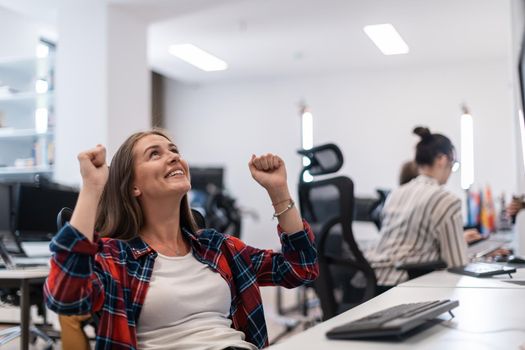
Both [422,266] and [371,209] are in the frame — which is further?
[371,209]

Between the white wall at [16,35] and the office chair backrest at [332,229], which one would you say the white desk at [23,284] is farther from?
the white wall at [16,35]

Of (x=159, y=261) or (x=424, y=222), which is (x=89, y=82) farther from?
(x=159, y=261)

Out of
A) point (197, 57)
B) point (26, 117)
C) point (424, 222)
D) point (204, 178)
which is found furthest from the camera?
point (197, 57)

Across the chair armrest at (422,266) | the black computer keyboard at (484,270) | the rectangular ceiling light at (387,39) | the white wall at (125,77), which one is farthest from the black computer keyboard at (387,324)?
the rectangular ceiling light at (387,39)

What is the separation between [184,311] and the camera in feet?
4.84

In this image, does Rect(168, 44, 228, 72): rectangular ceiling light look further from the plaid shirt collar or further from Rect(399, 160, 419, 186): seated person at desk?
the plaid shirt collar

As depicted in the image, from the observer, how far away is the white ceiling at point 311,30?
20.2 ft

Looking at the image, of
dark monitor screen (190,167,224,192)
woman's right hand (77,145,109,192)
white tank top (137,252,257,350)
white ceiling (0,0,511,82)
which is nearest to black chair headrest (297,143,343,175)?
white tank top (137,252,257,350)

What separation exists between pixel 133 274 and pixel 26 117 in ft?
13.3

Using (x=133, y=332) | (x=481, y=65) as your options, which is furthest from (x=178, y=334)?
(x=481, y=65)

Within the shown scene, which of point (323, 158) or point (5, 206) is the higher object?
point (323, 158)

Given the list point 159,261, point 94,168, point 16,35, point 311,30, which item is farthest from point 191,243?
point 311,30

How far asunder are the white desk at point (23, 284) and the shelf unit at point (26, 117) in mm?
1921

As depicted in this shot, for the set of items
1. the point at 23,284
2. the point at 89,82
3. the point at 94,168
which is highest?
the point at 89,82
